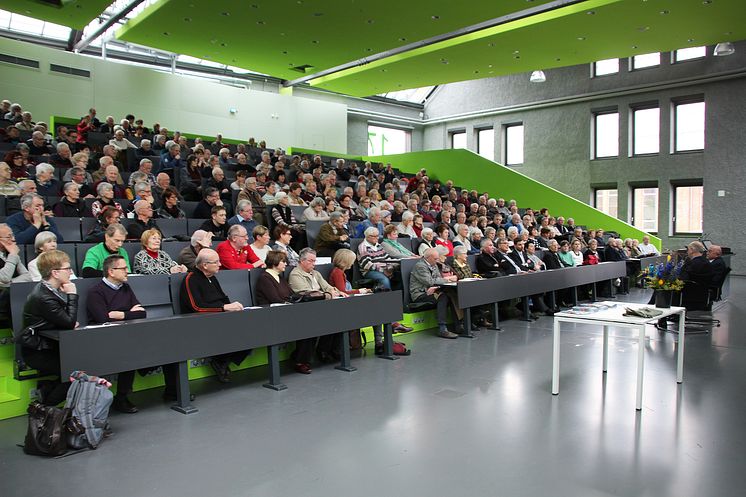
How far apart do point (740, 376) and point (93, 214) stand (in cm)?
628

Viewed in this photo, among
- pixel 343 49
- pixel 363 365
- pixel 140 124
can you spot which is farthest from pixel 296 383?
pixel 343 49

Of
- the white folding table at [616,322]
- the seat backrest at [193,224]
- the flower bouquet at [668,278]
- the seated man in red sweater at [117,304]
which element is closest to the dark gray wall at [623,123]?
the flower bouquet at [668,278]

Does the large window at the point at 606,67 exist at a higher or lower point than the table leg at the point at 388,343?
higher

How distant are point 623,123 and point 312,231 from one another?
12019 mm

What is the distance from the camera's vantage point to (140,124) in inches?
436

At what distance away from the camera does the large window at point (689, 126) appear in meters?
14.9

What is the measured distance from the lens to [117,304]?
403cm

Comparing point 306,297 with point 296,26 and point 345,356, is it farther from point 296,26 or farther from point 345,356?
point 296,26

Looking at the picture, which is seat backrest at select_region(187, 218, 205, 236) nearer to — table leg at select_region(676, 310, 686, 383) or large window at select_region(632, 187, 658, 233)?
table leg at select_region(676, 310, 686, 383)

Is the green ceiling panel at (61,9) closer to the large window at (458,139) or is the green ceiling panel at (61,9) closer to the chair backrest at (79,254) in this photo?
the chair backrest at (79,254)

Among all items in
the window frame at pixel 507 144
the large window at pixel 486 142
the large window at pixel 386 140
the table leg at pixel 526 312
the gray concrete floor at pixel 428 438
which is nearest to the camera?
the gray concrete floor at pixel 428 438

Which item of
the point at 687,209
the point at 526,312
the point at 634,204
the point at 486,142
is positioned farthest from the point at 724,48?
the point at 486,142

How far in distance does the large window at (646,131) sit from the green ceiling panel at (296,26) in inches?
298

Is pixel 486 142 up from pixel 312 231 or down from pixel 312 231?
up
